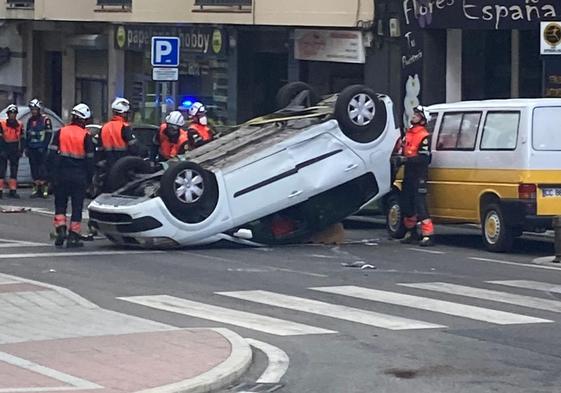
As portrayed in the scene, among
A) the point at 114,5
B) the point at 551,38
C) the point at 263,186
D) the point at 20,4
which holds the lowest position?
the point at 263,186

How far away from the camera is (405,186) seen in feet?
66.7

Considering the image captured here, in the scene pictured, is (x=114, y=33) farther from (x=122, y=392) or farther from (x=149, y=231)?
(x=122, y=392)

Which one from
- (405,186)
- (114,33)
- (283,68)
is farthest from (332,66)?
(405,186)

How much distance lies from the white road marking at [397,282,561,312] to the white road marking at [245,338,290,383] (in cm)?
342

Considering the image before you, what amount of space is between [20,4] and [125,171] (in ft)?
79.1

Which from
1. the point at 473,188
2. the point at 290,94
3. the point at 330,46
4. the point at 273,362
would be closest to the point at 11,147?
the point at 330,46

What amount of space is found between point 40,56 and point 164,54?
18.6 metres

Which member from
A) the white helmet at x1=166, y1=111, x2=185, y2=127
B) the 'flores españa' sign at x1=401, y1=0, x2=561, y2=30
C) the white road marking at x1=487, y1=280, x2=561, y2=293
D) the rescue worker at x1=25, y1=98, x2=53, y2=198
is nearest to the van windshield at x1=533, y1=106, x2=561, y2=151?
the white road marking at x1=487, y1=280, x2=561, y2=293

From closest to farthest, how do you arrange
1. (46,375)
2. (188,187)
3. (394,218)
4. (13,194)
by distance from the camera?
(46,375) → (188,187) → (394,218) → (13,194)

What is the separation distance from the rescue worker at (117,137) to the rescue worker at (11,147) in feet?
24.4

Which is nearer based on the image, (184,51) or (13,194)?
(13,194)

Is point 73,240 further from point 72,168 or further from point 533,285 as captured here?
point 533,285

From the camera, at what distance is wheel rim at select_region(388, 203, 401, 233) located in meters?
20.9

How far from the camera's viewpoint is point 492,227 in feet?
63.8
